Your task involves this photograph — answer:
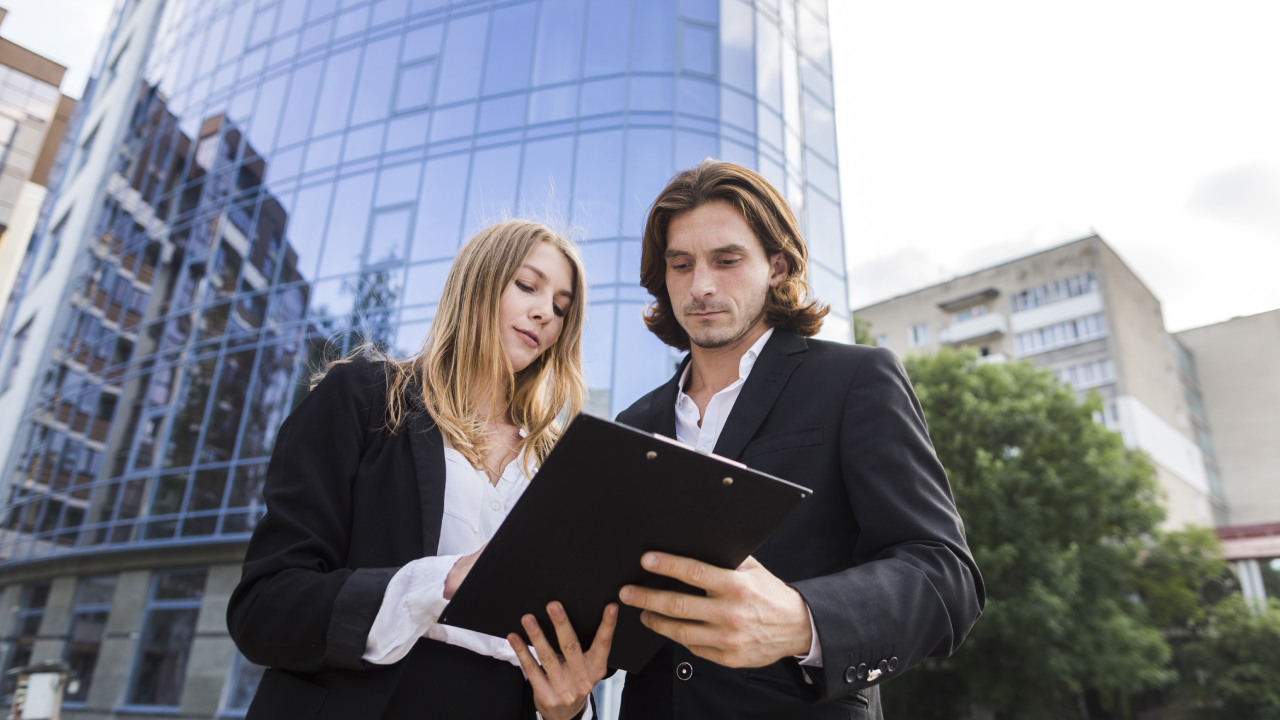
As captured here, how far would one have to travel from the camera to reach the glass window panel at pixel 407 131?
15430mm

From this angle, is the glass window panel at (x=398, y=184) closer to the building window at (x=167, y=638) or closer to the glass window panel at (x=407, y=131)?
the glass window panel at (x=407, y=131)

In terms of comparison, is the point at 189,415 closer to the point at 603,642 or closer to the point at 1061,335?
the point at 603,642

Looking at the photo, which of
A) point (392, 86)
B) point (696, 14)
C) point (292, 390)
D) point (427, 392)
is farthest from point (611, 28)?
point (427, 392)

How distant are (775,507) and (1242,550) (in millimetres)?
31059

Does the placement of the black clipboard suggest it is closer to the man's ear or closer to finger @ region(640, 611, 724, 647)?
finger @ region(640, 611, 724, 647)

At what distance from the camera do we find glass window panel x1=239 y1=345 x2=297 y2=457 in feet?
49.9

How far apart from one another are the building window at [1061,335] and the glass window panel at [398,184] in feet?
98.6

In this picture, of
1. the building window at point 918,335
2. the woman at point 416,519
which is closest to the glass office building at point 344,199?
the woman at point 416,519

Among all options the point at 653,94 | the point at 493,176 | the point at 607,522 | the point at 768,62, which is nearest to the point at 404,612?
the point at 607,522

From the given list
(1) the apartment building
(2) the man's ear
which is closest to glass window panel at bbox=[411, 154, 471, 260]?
(2) the man's ear

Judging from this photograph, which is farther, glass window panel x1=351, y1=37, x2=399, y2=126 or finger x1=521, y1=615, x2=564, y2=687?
glass window panel x1=351, y1=37, x2=399, y2=126

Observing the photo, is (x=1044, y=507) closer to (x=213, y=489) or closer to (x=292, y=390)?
(x=292, y=390)

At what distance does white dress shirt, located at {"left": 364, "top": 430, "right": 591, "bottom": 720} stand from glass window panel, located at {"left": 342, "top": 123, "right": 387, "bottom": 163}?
15.4 meters

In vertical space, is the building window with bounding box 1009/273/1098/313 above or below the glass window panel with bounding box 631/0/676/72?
above
